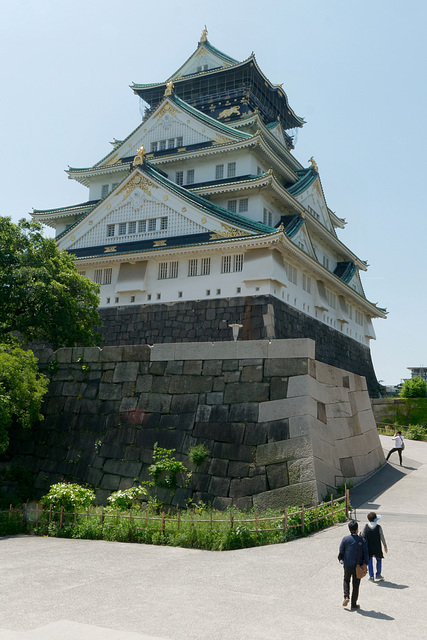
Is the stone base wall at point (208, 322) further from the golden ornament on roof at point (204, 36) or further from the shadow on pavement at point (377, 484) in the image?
the golden ornament on roof at point (204, 36)

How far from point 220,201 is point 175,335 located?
8.57 m

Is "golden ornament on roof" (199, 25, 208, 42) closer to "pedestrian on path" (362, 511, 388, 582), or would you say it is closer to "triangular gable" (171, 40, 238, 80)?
"triangular gable" (171, 40, 238, 80)

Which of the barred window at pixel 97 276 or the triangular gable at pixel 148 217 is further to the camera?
the barred window at pixel 97 276

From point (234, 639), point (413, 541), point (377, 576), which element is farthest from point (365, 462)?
point (234, 639)

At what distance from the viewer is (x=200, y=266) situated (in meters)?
27.7

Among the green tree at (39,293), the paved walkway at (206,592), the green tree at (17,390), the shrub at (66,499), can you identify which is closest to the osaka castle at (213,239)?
the green tree at (39,293)

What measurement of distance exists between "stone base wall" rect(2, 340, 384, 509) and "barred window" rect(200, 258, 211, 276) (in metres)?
10.3

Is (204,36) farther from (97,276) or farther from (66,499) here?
(66,499)

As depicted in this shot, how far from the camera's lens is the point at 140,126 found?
117ft

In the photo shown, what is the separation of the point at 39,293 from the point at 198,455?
316 inches

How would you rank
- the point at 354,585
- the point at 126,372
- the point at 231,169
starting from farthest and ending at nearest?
the point at 231,169
the point at 126,372
the point at 354,585

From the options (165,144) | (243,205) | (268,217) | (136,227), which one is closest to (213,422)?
(136,227)

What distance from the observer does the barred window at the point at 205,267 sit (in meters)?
27.4

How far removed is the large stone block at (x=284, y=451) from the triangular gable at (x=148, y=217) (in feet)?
46.4
